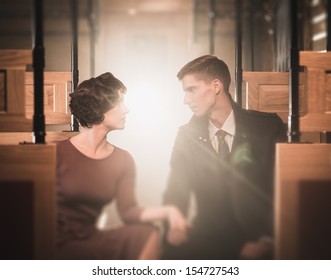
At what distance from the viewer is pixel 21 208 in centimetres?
179

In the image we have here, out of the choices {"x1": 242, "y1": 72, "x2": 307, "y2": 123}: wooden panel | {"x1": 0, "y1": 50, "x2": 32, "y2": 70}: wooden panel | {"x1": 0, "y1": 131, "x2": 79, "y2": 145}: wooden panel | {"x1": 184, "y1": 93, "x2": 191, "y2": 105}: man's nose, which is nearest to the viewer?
{"x1": 0, "y1": 50, "x2": 32, "y2": 70}: wooden panel

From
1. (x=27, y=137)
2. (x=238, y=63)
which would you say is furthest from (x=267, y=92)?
(x=27, y=137)

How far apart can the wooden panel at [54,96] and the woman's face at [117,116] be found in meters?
0.41

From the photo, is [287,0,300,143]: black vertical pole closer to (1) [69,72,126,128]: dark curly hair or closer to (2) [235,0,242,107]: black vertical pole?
(2) [235,0,242,107]: black vertical pole

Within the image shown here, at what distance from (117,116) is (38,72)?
0.38m

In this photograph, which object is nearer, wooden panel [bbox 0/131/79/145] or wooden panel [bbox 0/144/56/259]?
wooden panel [bbox 0/144/56/259]

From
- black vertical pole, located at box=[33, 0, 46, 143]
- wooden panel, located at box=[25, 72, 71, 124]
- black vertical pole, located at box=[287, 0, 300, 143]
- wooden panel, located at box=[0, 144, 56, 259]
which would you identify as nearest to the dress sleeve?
wooden panel, located at box=[0, 144, 56, 259]

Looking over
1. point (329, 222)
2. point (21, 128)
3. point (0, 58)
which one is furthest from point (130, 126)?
point (329, 222)

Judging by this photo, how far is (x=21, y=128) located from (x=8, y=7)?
4.39m

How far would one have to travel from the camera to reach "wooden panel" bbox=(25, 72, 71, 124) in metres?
2.24

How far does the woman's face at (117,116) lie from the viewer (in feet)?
6.34

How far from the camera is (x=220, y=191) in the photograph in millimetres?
1981

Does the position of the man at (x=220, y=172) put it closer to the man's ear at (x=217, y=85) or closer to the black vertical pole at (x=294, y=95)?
the man's ear at (x=217, y=85)

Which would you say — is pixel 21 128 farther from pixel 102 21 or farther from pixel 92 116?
pixel 102 21
